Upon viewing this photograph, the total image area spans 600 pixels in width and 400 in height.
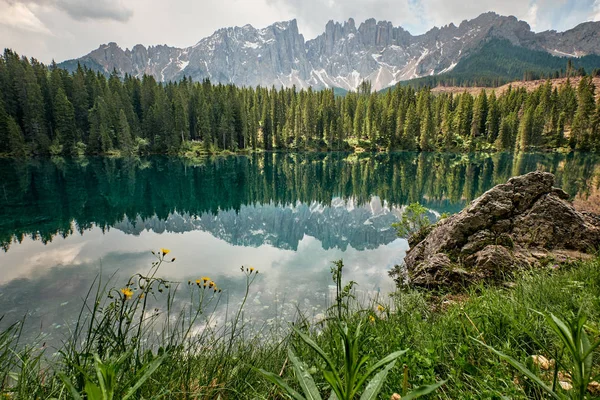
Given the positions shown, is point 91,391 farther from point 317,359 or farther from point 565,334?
point 317,359

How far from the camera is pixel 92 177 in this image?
35.3 m

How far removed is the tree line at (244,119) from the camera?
58.9 meters

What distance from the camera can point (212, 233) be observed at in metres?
16.8

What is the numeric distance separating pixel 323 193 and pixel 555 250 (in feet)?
70.8

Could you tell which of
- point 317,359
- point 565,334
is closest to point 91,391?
point 565,334

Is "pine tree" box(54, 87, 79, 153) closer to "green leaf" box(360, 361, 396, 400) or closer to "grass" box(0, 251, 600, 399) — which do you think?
"grass" box(0, 251, 600, 399)

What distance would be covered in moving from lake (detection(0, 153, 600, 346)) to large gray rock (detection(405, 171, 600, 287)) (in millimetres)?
2064

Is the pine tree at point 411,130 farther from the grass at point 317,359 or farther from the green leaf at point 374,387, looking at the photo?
the green leaf at point 374,387

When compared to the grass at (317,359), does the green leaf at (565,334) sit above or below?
above

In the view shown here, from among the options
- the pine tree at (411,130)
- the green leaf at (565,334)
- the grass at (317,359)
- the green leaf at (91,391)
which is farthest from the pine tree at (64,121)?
the pine tree at (411,130)

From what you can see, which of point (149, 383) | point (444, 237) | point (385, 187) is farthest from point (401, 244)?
point (385, 187)

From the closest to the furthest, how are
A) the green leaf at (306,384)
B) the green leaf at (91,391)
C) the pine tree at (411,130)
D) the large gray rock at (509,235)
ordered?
the green leaf at (91,391), the green leaf at (306,384), the large gray rock at (509,235), the pine tree at (411,130)

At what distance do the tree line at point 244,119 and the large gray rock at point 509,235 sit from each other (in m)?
68.2

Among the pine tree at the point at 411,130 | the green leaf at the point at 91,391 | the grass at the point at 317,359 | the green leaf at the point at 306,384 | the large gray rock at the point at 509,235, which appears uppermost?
the pine tree at the point at 411,130
